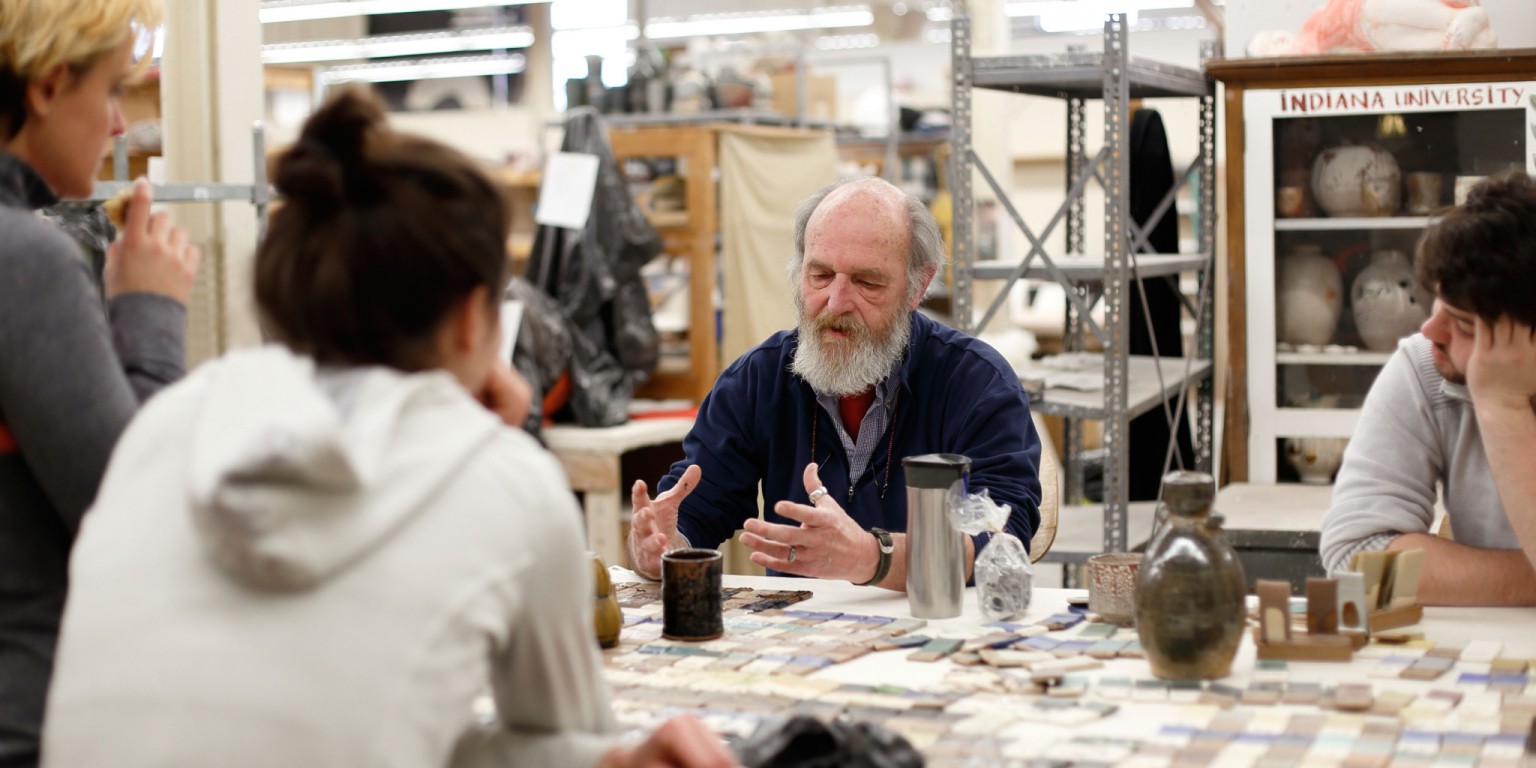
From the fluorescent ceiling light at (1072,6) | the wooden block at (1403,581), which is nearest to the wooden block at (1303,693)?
the wooden block at (1403,581)

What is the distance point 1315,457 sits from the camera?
4.72m

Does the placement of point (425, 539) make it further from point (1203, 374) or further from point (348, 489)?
point (1203, 374)

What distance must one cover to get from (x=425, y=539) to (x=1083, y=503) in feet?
15.1

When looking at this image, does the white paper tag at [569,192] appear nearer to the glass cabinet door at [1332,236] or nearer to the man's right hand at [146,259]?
the glass cabinet door at [1332,236]

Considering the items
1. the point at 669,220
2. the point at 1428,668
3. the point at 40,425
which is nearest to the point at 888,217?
the point at 1428,668

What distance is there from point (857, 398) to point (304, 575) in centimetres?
195

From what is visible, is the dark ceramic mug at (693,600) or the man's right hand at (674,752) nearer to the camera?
the man's right hand at (674,752)

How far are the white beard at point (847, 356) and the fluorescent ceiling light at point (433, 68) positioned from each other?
1315 cm

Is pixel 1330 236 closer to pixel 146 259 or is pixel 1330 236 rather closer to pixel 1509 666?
pixel 1509 666

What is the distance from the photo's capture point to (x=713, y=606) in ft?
7.16

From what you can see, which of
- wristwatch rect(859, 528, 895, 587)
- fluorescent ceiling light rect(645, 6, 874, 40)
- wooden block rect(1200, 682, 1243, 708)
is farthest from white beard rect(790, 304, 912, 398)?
fluorescent ceiling light rect(645, 6, 874, 40)

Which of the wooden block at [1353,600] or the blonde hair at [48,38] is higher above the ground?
the blonde hair at [48,38]

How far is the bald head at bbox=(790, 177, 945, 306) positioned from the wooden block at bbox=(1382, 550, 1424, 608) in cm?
119

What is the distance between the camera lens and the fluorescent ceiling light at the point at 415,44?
15047 millimetres
